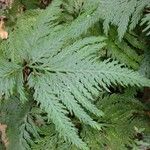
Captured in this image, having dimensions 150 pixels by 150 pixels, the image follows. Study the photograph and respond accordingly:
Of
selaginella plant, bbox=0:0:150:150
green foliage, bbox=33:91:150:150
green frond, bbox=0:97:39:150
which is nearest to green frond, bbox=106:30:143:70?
selaginella plant, bbox=0:0:150:150

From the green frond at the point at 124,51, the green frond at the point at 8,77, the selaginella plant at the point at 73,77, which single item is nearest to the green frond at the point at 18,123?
the selaginella plant at the point at 73,77

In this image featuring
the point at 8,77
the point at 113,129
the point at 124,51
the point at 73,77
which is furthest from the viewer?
the point at 124,51

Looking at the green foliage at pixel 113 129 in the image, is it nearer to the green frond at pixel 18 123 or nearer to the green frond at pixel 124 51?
the green frond at pixel 18 123

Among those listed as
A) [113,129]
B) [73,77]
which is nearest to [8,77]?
[73,77]

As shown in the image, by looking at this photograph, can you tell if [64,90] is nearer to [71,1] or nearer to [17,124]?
[17,124]

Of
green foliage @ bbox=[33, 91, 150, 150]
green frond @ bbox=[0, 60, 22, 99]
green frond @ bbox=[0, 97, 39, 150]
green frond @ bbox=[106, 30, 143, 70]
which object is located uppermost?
green frond @ bbox=[106, 30, 143, 70]

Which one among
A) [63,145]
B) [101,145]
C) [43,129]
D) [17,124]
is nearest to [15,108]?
[17,124]

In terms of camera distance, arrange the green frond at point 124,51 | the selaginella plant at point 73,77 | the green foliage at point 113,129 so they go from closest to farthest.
A: the selaginella plant at point 73,77, the green foliage at point 113,129, the green frond at point 124,51

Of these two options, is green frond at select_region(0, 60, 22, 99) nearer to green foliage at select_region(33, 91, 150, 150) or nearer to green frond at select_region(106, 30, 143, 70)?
green foliage at select_region(33, 91, 150, 150)

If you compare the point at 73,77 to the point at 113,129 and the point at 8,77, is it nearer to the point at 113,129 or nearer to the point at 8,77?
the point at 8,77
